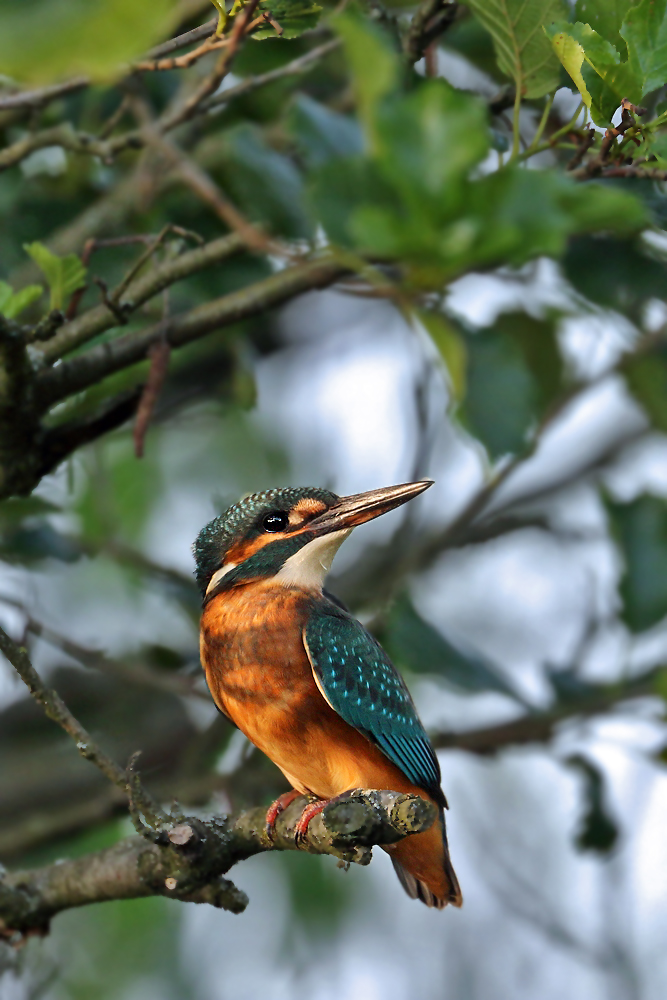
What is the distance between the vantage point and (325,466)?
4.72 metres

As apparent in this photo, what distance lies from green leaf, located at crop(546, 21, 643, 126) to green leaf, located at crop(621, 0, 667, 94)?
0.02m

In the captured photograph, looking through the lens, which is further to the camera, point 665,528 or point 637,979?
point 637,979

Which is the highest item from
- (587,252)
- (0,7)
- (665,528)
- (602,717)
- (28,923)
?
(0,7)

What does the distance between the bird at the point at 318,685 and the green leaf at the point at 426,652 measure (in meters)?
0.38

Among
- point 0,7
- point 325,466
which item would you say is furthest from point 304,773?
point 325,466

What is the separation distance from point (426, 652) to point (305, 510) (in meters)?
0.60

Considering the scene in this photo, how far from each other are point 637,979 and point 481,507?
226 cm

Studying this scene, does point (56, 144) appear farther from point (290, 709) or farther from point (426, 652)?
point (426, 652)

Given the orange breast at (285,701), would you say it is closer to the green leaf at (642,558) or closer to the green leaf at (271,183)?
the green leaf at (271,183)

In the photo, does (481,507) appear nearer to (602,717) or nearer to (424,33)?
(602,717)

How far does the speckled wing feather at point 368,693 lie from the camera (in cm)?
236

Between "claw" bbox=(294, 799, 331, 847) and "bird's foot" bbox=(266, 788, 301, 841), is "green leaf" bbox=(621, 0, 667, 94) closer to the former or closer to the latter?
"claw" bbox=(294, 799, 331, 847)

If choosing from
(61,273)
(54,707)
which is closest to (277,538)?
(61,273)

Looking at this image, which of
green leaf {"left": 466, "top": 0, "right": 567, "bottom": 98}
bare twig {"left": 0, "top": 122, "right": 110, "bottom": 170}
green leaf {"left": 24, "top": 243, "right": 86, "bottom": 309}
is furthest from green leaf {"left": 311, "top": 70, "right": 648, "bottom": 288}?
bare twig {"left": 0, "top": 122, "right": 110, "bottom": 170}
